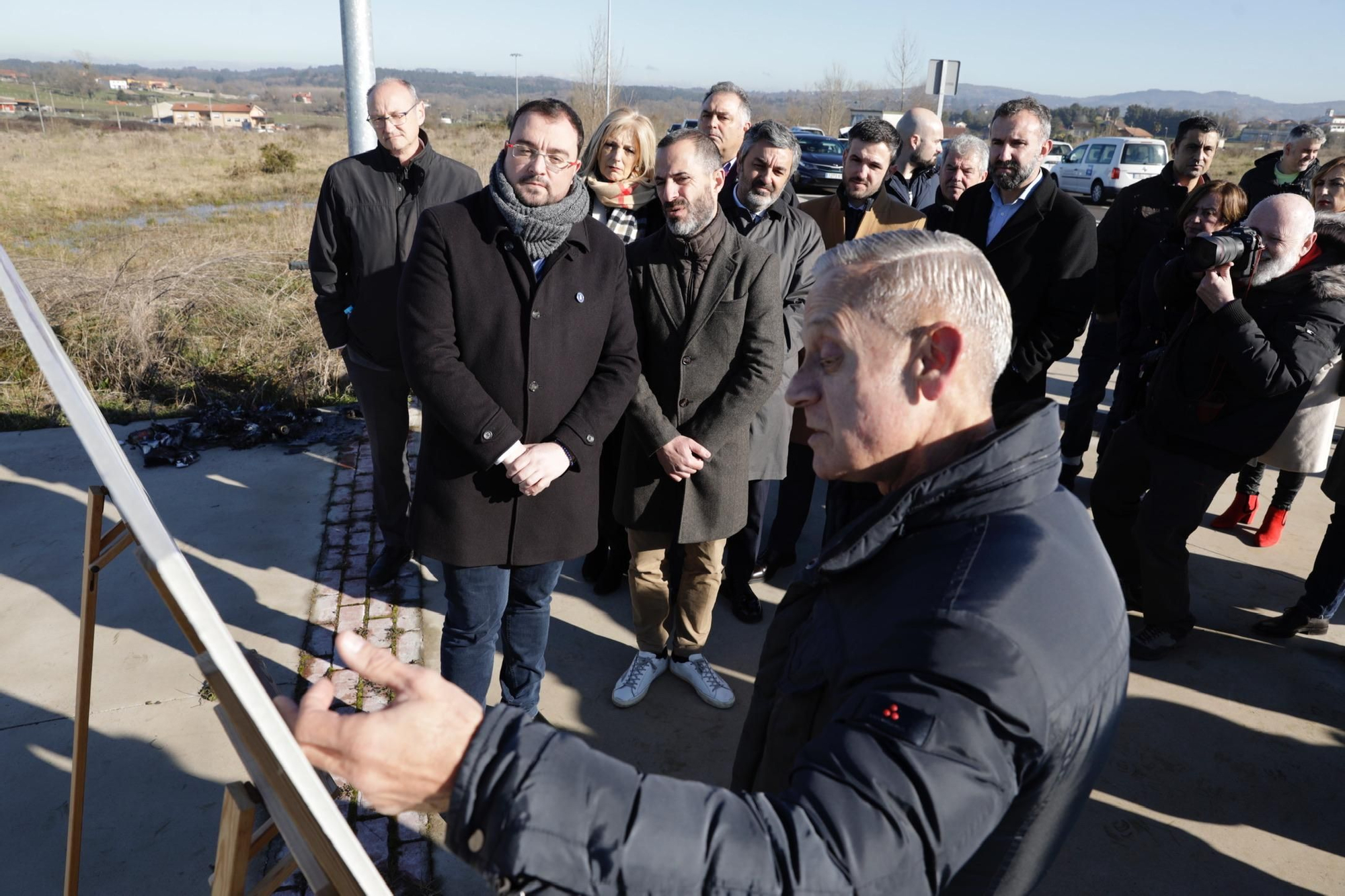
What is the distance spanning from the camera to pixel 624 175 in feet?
12.1

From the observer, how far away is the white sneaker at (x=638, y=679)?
318 cm

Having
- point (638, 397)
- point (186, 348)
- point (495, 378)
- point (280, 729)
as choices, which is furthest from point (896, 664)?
point (186, 348)

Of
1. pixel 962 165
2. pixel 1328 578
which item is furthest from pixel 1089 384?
pixel 1328 578

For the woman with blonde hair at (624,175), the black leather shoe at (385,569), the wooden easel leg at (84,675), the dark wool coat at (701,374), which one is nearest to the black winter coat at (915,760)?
the wooden easel leg at (84,675)

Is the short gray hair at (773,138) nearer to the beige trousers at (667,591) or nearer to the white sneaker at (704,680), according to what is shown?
the beige trousers at (667,591)

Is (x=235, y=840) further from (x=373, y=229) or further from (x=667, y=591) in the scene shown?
(x=373, y=229)

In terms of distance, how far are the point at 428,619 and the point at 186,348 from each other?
4650mm

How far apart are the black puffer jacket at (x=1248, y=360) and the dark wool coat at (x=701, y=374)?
1.58 m

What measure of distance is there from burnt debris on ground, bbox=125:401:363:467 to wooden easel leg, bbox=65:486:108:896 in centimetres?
318

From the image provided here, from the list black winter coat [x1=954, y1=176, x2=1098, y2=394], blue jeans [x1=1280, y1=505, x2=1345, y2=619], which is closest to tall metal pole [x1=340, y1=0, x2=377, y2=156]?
black winter coat [x1=954, y1=176, x2=1098, y2=394]

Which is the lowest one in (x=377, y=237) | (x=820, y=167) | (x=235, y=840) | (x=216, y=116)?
(x=235, y=840)

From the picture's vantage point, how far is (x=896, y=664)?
96 cm

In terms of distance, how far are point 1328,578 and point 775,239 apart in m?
2.79

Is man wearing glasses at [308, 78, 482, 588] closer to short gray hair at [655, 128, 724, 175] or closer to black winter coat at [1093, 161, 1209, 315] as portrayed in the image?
short gray hair at [655, 128, 724, 175]
